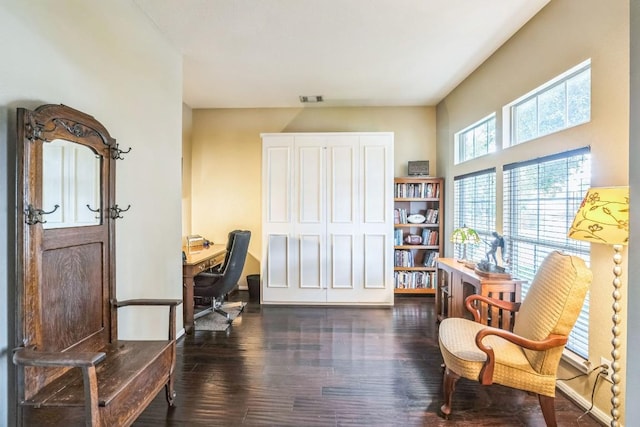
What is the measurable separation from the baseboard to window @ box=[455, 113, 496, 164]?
84.4 inches

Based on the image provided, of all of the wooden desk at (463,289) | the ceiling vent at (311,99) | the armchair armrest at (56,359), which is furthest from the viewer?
the ceiling vent at (311,99)

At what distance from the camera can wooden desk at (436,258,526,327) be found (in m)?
2.47

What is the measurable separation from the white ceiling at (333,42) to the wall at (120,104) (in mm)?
395

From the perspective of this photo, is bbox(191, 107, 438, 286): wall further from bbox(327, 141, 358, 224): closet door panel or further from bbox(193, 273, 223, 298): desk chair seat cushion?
bbox(193, 273, 223, 298): desk chair seat cushion

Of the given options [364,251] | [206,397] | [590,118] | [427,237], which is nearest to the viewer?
[590,118]

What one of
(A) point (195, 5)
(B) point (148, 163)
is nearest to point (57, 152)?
(B) point (148, 163)

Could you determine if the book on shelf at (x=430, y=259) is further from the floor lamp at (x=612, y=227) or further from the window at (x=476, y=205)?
the floor lamp at (x=612, y=227)

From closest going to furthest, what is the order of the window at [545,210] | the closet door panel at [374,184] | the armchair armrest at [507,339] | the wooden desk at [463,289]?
the armchair armrest at [507,339] → the window at [545,210] → the wooden desk at [463,289] → the closet door panel at [374,184]

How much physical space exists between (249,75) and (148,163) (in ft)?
5.58

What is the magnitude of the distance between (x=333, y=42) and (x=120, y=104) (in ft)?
6.11

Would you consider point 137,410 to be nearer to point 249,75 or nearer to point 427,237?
point 249,75

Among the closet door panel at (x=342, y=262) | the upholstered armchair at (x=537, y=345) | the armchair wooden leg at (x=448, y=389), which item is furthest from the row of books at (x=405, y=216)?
the armchair wooden leg at (x=448, y=389)

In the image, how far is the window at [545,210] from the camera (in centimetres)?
202

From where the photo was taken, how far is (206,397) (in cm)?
210
